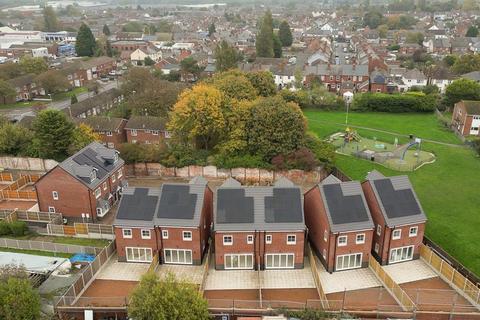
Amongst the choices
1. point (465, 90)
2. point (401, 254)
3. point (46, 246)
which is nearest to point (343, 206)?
point (401, 254)

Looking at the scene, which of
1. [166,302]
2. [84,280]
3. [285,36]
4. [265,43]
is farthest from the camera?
[285,36]

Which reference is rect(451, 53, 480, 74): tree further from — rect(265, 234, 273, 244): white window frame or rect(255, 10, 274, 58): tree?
rect(265, 234, 273, 244): white window frame

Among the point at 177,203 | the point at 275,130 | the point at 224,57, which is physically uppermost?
the point at 224,57

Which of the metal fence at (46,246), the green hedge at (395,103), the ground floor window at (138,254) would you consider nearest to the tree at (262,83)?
the green hedge at (395,103)

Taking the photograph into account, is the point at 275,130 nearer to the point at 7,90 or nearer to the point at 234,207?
the point at 234,207

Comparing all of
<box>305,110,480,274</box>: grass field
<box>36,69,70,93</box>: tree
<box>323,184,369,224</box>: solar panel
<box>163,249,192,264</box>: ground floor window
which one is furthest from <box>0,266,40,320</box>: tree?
<box>36,69,70,93</box>: tree

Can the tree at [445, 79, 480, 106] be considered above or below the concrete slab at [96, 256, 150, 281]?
above

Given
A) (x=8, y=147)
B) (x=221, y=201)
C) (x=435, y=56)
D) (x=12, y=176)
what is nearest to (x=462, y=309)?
(x=221, y=201)
